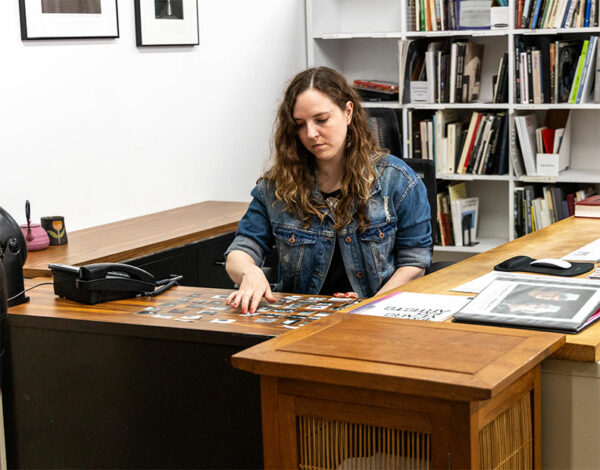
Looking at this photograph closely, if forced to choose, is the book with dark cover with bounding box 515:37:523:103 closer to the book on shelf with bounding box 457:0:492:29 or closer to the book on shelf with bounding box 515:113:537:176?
the book on shelf with bounding box 515:113:537:176

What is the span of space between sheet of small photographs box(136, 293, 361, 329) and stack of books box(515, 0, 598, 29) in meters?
2.55

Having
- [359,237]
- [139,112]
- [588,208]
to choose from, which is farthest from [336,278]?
[139,112]

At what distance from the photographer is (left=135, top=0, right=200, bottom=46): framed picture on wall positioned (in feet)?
12.4

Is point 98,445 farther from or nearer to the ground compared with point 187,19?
nearer to the ground

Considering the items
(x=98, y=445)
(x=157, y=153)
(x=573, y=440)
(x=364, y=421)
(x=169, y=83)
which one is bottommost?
(x=98, y=445)

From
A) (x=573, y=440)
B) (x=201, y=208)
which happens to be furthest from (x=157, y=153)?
(x=573, y=440)

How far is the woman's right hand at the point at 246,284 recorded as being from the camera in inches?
87.9

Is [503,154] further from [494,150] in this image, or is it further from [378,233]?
[378,233]

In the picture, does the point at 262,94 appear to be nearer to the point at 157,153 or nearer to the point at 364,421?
the point at 157,153

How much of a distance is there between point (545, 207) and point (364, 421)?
3.25 m

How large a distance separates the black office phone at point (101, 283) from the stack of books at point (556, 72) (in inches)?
103

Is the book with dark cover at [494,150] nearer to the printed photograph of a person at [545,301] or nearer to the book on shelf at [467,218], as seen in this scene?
the book on shelf at [467,218]

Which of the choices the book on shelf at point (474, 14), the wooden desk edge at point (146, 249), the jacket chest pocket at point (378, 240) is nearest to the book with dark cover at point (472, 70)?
the book on shelf at point (474, 14)

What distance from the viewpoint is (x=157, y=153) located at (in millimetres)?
3969
